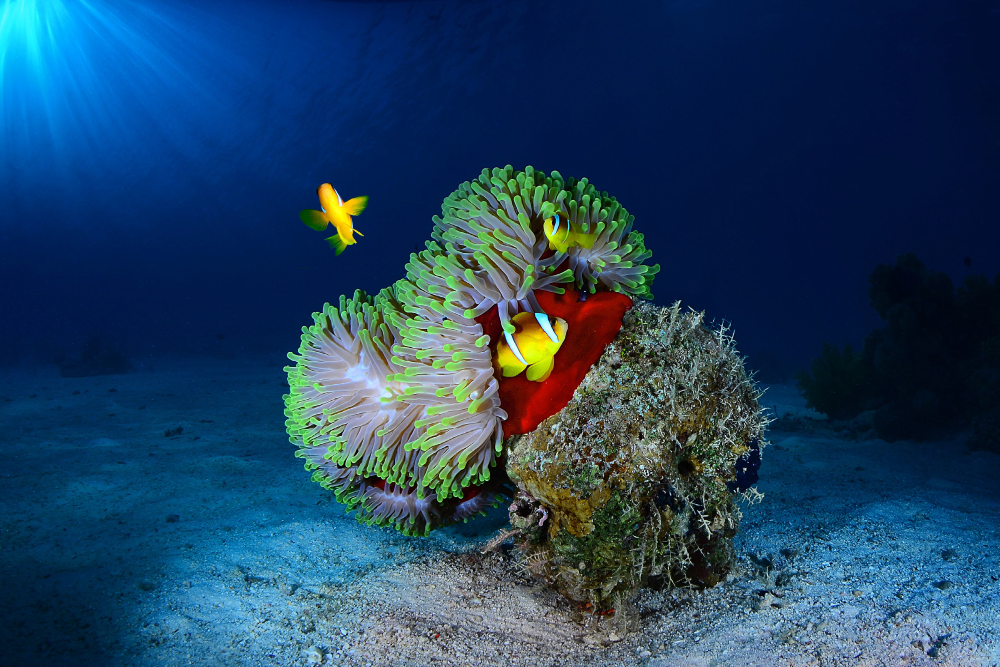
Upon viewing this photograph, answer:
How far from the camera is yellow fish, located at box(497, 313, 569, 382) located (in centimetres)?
195

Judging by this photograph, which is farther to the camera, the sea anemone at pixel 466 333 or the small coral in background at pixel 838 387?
the small coral in background at pixel 838 387

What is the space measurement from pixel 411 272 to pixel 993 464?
7.48 m

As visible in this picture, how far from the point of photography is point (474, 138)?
53750 mm

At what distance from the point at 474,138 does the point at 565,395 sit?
185ft

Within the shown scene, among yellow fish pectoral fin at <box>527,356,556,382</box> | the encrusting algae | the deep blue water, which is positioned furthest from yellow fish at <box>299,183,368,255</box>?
the deep blue water

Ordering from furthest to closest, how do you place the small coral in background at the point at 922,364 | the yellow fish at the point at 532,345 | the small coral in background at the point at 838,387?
the small coral in background at the point at 838,387, the small coral in background at the point at 922,364, the yellow fish at the point at 532,345

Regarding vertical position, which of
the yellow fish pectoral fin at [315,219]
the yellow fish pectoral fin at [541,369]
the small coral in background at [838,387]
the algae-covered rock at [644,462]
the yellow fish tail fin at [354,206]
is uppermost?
the yellow fish tail fin at [354,206]

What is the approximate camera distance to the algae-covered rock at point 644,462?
1.99m

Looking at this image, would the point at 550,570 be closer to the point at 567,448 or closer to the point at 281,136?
the point at 567,448

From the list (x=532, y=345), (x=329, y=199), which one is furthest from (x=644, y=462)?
(x=329, y=199)

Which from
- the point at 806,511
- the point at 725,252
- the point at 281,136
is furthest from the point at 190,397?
the point at 725,252

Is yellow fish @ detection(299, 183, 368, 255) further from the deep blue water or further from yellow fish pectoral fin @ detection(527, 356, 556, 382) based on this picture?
the deep blue water

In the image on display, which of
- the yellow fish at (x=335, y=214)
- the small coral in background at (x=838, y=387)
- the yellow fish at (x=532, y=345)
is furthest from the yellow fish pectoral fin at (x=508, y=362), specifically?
the small coral in background at (x=838, y=387)

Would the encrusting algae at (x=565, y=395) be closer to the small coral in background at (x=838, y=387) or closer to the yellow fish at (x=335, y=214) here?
the yellow fish at (x=335, y=214)
